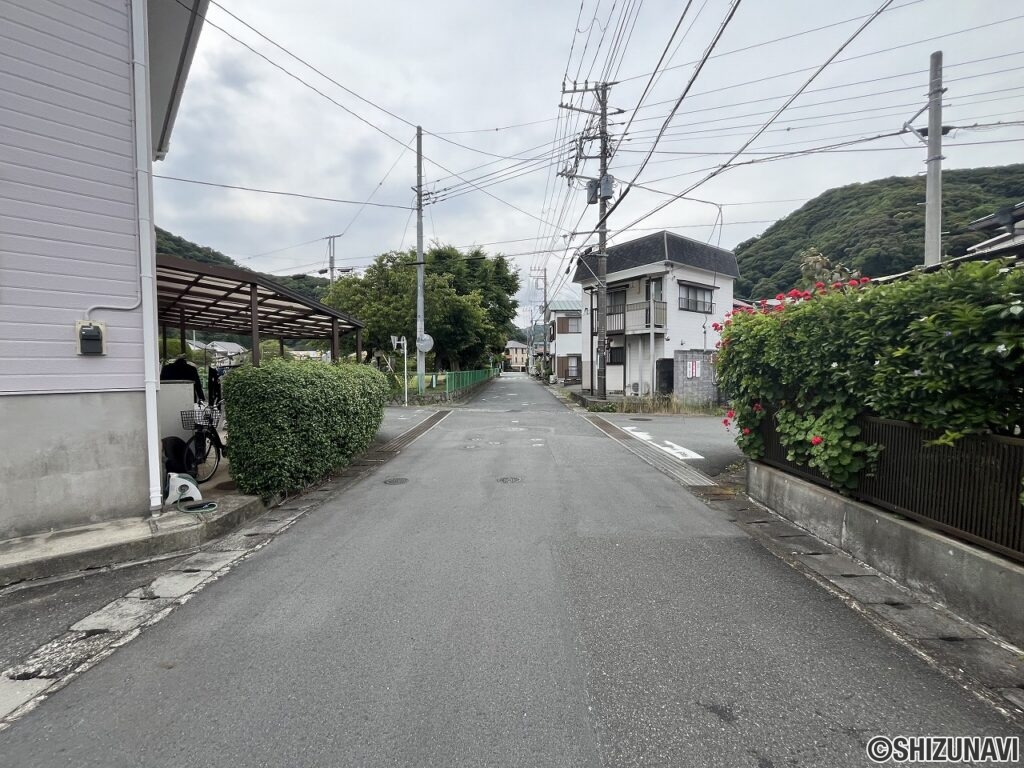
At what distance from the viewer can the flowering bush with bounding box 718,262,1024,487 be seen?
2768 mm

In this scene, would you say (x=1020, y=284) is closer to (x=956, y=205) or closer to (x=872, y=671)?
(x=872, y=671)

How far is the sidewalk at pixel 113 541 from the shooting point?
11.8 feet

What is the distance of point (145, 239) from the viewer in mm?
4582

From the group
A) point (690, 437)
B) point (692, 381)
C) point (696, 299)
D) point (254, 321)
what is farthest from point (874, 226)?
point (254, 321)

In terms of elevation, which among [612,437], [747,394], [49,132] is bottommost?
[612,437]

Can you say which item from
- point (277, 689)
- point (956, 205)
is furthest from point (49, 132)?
point (956, 205)

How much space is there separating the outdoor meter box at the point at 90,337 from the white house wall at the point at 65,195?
0.18 ft

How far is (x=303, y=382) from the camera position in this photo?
18.5ft

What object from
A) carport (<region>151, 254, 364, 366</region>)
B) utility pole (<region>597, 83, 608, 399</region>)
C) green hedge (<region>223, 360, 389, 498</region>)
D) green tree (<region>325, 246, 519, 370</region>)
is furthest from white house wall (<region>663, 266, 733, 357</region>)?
green hedge (<region>223, 360, 389, 498</region>)

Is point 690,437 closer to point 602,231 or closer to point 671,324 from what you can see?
point 602,231

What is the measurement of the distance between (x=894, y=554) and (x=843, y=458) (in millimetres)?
779

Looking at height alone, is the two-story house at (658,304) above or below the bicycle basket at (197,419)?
above

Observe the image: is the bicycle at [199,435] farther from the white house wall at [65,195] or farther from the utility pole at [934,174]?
the utility pole at [934,174]

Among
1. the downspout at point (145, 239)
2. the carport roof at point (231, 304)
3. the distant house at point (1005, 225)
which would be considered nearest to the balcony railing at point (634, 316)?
the distant house at point (1005, 225)
